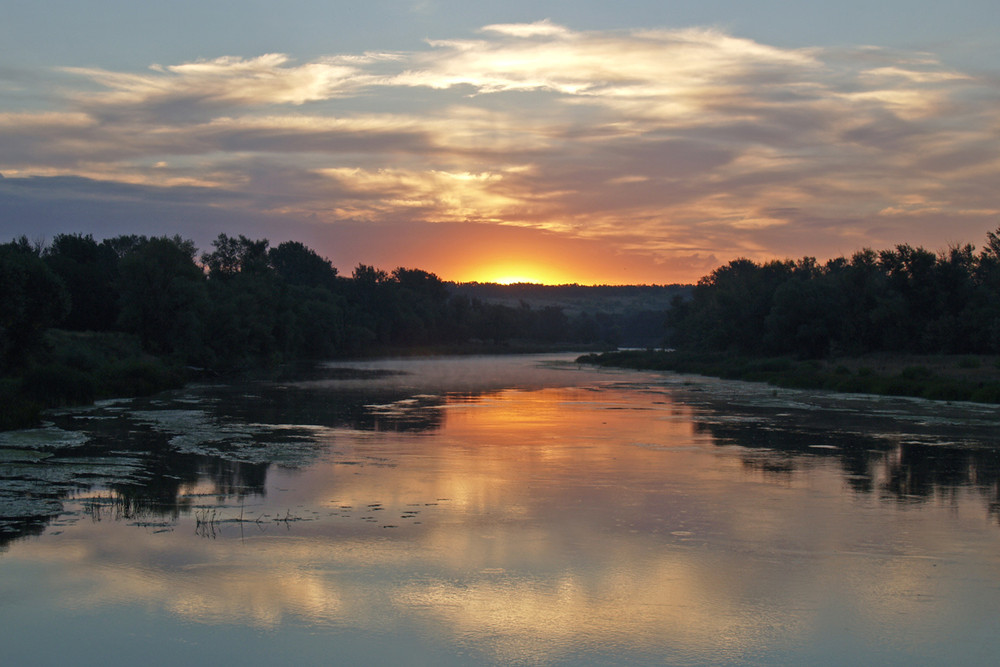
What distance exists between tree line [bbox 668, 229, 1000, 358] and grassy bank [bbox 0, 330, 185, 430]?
4708 cm

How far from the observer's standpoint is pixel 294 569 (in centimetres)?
993

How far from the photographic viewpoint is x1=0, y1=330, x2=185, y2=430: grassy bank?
76.8 feet

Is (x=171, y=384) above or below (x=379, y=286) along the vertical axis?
below

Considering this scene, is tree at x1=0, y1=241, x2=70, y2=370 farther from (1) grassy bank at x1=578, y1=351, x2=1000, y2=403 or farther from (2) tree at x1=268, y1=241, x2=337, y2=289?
(2) tree at x1=268, y1=241, x2=337, y2=289

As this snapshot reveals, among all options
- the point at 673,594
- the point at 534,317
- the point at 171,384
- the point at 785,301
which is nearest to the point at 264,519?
the point at 673,594

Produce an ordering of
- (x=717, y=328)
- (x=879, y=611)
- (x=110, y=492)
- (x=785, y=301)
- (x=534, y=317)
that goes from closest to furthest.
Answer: (x=879, y=611), (x=110, y=492), (x=785, y=301), (x=717, y=328), (x=534, y=317)

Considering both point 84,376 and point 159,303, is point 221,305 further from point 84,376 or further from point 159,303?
point 84,376

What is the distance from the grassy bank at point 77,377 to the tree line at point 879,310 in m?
47.1

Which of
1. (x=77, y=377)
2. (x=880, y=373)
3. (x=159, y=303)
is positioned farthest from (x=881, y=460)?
(x=159, y=303)

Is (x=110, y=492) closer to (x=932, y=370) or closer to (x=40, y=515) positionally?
(x=40, y=515)

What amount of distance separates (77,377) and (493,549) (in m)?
23.5

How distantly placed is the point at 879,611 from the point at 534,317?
166 meters

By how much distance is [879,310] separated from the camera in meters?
61.6

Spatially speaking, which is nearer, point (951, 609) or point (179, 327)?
point (951, 609)
